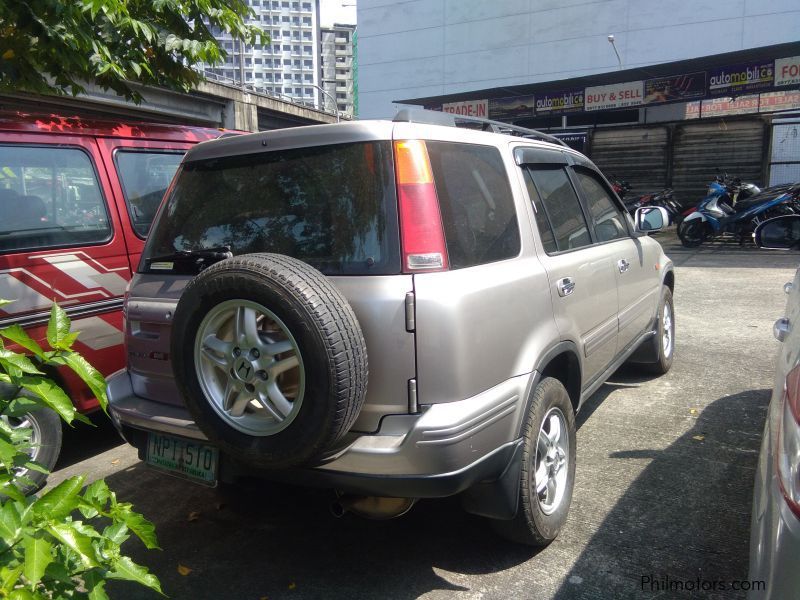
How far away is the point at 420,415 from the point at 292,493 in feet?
5.00

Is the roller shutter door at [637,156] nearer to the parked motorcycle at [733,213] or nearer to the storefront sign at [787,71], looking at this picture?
the storefront sign at [787,71]

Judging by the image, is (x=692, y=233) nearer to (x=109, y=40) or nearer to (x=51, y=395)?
(x=109, y=40)

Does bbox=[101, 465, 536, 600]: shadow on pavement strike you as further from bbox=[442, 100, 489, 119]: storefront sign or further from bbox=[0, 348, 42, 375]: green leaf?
bbox=[442, 100, 489, 119]: storefront sign

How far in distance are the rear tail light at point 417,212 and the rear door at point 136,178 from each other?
103 inches

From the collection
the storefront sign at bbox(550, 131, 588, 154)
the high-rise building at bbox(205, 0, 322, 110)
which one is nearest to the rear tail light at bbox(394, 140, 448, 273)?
the storefront sign at bbox(550, 131, 588, 154)

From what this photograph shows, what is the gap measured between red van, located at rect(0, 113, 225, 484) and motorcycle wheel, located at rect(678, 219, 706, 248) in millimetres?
12301

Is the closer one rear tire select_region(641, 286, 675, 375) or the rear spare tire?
the rear spare tire

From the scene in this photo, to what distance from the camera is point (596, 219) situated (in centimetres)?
397

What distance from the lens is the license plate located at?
2588mm

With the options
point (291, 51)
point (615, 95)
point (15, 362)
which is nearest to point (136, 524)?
point (15, 362)

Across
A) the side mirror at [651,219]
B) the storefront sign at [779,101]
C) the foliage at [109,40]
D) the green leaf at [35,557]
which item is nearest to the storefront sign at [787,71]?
the storefront sign at [779,101]

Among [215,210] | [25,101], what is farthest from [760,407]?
[25,101]

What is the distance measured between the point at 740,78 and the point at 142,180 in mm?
15762

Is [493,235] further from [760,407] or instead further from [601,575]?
[760,407]
